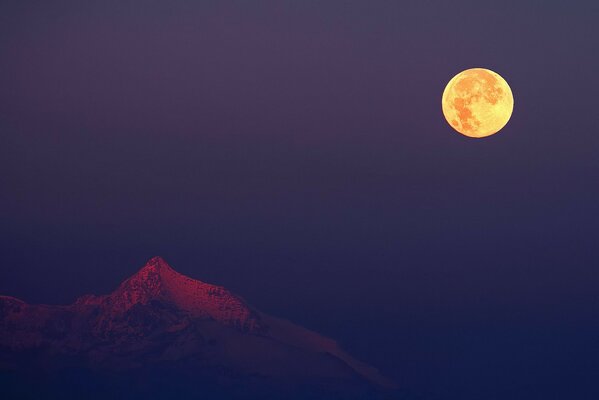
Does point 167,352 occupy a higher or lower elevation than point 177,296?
lower

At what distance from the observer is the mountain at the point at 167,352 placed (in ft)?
408

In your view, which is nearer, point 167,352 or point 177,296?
point 167,352

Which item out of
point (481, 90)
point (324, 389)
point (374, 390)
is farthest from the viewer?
point (324, 389)

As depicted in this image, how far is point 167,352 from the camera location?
146m

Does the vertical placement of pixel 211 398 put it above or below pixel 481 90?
below

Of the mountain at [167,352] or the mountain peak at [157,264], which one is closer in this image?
the mountain at [167,352]

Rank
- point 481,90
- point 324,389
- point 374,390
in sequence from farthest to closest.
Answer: point 324,389
point 374,390
point 481,90

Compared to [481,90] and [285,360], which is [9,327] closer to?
[285,360]

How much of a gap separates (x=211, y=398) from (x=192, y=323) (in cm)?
2617

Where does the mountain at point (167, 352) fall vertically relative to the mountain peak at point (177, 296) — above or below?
below

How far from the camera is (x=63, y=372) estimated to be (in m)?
134

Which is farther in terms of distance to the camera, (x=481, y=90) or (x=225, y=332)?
(x=225, y=332)

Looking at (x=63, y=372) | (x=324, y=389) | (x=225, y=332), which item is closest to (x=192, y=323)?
(x=225, y=332)

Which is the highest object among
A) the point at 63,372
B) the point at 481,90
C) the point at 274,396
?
the point at 481,90
